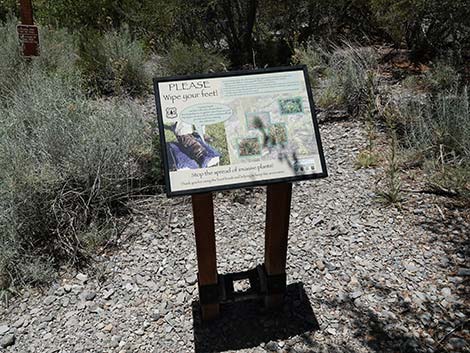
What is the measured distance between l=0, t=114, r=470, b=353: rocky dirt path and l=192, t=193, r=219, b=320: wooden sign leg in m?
0.17

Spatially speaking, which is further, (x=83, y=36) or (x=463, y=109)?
(x=83, y=36)

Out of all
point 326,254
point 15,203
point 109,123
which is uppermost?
point 109,123

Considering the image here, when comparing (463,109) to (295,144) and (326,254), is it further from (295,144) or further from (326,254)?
(295,144)

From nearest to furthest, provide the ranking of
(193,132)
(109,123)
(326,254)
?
(193,132) → (326,254) → (109,123)

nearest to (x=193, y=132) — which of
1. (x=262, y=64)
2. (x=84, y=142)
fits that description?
(x=84, y=142)

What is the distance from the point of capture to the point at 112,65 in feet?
19.2

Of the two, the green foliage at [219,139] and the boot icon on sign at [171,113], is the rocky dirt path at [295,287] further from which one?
the boot icon on sign at [171,113]

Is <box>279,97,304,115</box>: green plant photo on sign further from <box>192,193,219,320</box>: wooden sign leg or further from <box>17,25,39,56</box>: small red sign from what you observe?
<box>17,25,39,56</box>: small red sign

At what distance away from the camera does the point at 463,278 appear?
2844mm

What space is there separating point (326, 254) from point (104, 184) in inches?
63.4

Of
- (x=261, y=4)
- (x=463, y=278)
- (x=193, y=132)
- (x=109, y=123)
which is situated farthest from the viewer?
(x=261, y=4)

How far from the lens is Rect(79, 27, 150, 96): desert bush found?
19.0 feet

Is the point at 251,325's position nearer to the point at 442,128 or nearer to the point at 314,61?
the point at 442,128

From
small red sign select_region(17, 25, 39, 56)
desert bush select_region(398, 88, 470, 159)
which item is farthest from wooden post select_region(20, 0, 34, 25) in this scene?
desert bush select_region(398, 88, 470, 159)
